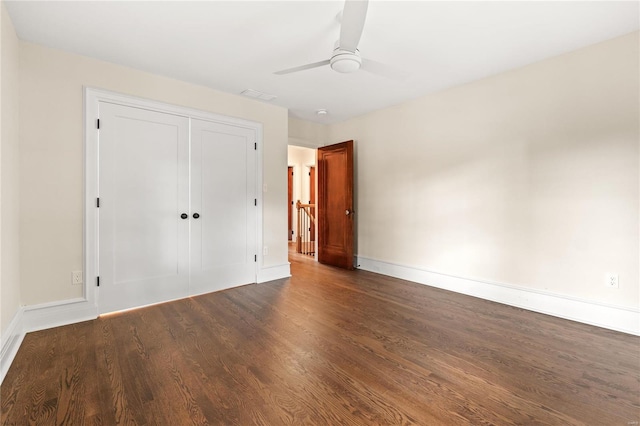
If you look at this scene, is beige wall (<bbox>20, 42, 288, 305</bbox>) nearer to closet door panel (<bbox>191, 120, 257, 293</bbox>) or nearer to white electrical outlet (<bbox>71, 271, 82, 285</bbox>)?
white electrical outlet (<bbox>71, 271, 82, 285</bbox>)

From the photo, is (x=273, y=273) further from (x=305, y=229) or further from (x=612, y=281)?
(x=612, y=281)

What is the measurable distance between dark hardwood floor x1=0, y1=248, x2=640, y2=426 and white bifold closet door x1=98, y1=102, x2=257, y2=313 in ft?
1.31

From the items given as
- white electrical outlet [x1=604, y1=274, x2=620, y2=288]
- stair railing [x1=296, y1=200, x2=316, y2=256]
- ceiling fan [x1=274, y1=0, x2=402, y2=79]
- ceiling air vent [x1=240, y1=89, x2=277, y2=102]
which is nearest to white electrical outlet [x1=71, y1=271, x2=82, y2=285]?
ceiling air vent [x1=240, y1=89, x2=277, y2=102]

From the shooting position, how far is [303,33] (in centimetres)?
245

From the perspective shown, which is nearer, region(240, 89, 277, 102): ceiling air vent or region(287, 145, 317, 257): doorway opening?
region(240, 89, 277, 102): ceiling air vent

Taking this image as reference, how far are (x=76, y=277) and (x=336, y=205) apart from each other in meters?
3.55

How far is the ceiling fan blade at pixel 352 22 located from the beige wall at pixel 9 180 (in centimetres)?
234

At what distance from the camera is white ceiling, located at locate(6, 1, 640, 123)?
2.14 metres

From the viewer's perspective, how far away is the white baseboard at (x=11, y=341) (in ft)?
6.25

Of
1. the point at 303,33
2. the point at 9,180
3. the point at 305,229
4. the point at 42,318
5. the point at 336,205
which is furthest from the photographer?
the point at 305,229

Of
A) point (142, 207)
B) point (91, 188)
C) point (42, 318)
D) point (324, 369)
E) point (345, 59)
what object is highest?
point (345, 59)

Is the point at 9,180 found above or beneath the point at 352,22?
beneath

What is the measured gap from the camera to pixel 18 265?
2.46 meters

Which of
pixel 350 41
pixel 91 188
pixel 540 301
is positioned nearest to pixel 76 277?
pixel 91 188
